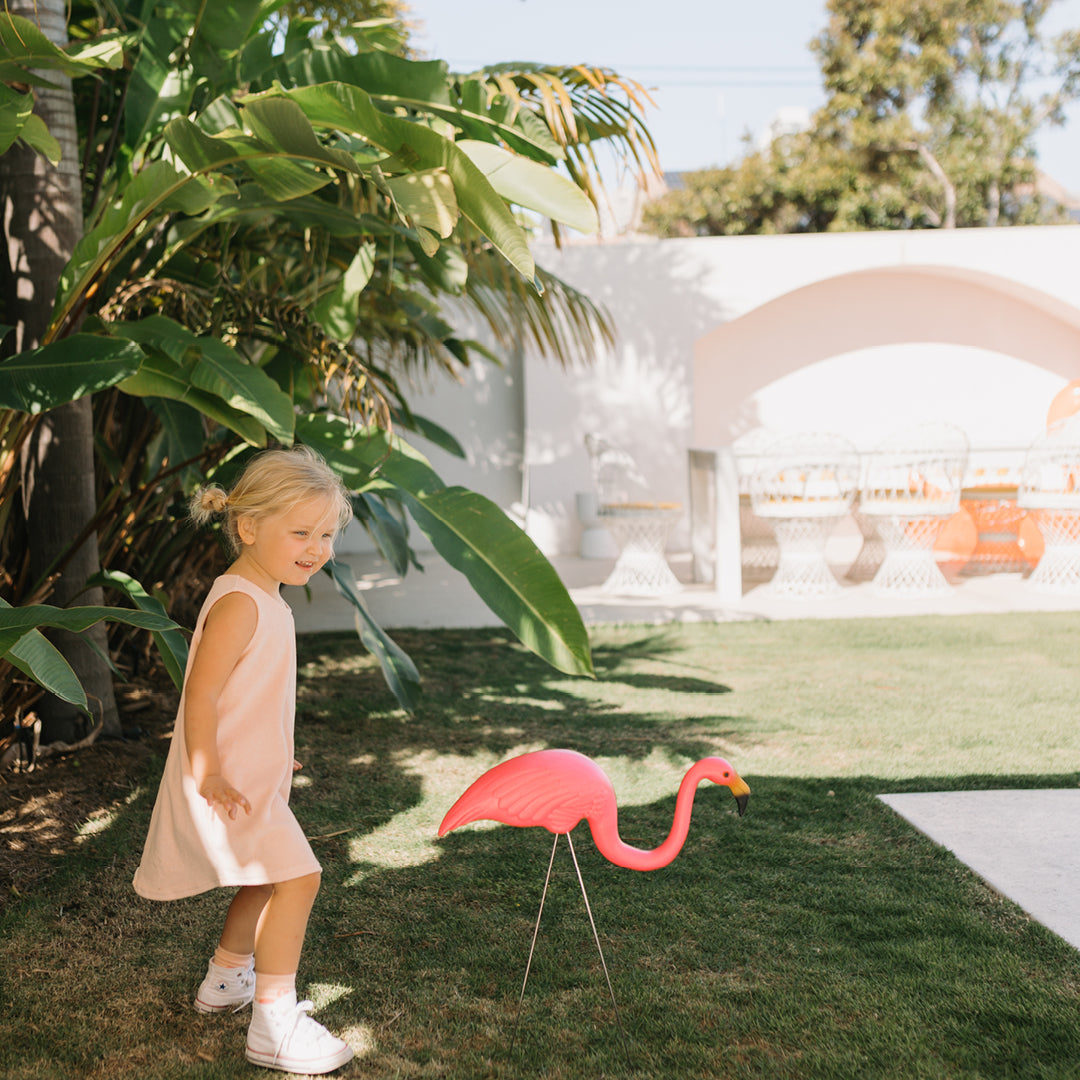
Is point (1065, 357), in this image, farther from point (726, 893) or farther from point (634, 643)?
point (726, 893)

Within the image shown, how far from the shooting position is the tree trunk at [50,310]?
319cm

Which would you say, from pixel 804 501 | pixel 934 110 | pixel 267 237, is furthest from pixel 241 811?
pixel 934 110

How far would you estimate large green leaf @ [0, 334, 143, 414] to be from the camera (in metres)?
2.41

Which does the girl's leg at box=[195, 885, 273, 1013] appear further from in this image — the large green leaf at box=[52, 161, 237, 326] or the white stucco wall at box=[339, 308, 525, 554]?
the white stucco wall at box=[339, 308, 525, 554]

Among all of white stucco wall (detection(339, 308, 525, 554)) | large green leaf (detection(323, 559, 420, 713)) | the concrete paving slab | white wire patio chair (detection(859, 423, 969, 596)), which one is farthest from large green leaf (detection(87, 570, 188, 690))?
white stucco wall (detection(339, 308, 525, 554))

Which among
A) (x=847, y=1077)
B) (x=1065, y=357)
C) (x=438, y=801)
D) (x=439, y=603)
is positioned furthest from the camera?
(x=1065, y=357)

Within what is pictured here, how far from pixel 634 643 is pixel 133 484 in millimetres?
2653

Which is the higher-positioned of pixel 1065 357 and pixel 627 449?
pixel 1065 357

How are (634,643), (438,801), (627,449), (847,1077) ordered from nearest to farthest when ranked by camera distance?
(847,1077), (438,801), (634,643), (627,449)

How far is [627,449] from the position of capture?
9.84 m

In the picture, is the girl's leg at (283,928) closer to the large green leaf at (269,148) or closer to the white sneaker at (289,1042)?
the white sneaker at (289,1042)

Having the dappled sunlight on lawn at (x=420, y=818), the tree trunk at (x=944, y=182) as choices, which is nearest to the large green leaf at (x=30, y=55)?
the dappled sunlight on lawn at (x=420, y=818)

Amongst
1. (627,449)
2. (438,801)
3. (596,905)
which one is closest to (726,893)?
(596,905)

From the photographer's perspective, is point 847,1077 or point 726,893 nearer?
point 847,1077
